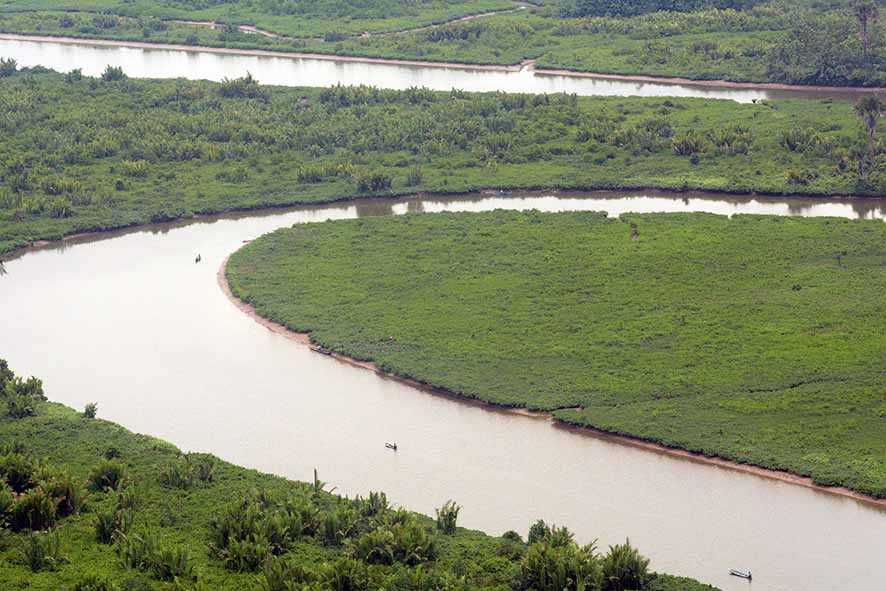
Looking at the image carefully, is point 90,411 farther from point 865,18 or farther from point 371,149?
point 865,18

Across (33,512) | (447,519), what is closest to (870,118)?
(447,519)

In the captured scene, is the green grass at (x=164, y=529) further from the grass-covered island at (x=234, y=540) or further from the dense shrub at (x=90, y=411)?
the dense shrub at (x=90, y=411)

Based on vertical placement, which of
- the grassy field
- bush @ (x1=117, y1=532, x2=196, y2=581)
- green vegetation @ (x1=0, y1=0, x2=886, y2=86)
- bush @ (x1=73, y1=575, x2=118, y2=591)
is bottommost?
bush @ (x1=73, y1=575, x2=118, y2=591)

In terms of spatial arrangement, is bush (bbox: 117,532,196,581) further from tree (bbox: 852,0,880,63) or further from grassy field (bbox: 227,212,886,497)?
tree (bbox: 852,0,880,63)

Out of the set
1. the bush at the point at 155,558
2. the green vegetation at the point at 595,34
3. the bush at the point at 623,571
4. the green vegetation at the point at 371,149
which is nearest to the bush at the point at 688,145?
the green vegetation at the point at 371,149

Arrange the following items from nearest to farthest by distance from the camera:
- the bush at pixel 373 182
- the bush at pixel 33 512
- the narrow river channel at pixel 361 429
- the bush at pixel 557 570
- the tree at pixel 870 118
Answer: the bush at pixel 557 570 → the bush at pixel 33 512 → the narrow river channel at pixel 361 429 → the tree at pixel 870 118 → the bush at pixel 373 182

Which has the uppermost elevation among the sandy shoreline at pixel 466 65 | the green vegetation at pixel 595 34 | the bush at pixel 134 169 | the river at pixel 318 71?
the green vegetation at pixel 595 34

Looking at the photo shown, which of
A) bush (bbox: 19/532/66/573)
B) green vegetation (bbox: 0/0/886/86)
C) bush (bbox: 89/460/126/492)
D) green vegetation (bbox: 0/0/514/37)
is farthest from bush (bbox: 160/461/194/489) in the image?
green vegetation (bbox: 0/0/514/37)
